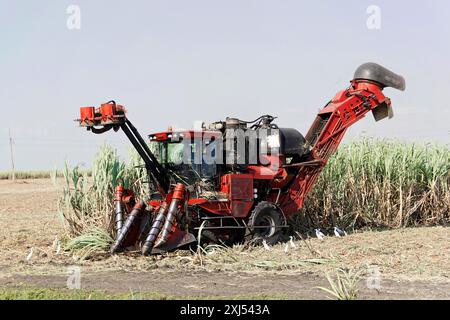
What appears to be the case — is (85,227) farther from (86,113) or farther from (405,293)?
(405,293)

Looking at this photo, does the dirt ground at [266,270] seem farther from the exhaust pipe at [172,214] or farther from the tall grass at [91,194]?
the tall grass at [91,194]

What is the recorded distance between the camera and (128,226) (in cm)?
1095

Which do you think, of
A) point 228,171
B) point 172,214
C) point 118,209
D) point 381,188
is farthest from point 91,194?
point 381,188

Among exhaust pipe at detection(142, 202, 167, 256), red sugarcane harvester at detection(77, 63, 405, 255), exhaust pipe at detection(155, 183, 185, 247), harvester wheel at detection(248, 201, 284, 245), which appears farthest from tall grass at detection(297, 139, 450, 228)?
exhaust pipe at detection(142, 202, 167, 256)

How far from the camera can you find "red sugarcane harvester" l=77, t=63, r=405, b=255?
10992mm

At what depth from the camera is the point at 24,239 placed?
43.3 ft

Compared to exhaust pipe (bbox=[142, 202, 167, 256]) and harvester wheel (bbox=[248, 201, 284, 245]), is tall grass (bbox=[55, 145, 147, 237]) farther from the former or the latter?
harvester wheel (bbox=[248, 201, 284, 245])

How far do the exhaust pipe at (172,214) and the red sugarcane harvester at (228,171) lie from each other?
0.06 feet

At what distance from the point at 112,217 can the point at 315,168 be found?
4.42 m

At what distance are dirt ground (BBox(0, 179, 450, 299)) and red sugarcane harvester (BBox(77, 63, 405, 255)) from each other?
0.61m

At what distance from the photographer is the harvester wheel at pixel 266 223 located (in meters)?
12.0

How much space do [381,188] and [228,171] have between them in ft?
16.9

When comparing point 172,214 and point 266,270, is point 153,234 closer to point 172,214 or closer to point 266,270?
point 172,214

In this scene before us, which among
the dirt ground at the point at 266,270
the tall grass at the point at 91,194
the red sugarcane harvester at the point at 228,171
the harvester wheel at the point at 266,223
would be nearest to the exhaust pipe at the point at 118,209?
the red sugarcane harvester at the point at 228,171
